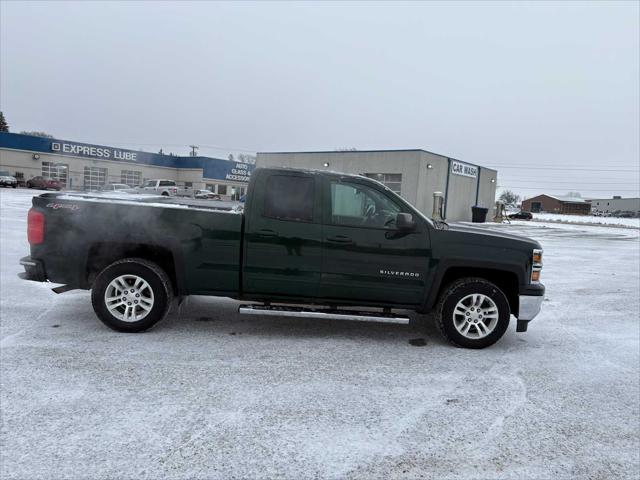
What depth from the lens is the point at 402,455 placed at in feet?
9.64

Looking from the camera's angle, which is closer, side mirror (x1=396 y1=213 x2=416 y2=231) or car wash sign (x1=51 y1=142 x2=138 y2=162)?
side mirror (x1=396 y1=213 x2=416 y2=231)

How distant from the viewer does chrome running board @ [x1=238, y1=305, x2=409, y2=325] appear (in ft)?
16.3

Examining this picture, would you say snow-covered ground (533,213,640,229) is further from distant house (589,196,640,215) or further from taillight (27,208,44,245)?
taillight (27,208,44,245)

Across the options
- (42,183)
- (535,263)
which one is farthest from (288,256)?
(42,183)

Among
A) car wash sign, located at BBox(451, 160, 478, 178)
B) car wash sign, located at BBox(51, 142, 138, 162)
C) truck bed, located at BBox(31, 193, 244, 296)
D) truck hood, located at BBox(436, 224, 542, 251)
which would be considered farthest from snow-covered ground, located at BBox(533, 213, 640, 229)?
truck bed, located at BBox(31, 193, 244, 296)

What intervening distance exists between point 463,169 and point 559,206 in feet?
308

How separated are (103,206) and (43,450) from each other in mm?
2732

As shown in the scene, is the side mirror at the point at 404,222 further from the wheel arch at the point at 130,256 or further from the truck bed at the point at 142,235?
the wheel arch at the point at 130,256

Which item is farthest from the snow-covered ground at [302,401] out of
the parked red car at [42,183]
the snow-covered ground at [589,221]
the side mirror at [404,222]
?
the snow-covered ground at [589,221]

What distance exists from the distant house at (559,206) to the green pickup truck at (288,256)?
4608 inches

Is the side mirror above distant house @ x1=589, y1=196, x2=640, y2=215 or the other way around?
the other way around

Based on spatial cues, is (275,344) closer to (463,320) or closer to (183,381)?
(183,381)

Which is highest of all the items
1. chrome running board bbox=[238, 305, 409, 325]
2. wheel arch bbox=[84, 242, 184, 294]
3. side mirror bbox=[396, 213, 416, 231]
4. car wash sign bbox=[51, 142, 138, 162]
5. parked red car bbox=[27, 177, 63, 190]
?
car wash sign bbox=[51, 142, 138, 162]

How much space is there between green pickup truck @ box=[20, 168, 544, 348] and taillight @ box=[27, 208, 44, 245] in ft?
0.04
